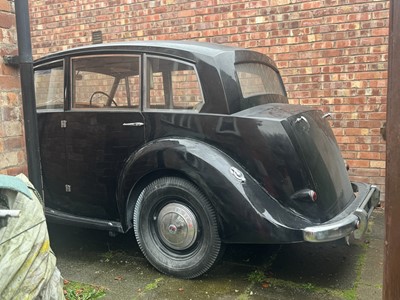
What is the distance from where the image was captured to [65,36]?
6891 mm

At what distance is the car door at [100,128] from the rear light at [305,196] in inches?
51.9

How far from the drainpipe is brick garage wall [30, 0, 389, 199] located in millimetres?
3664

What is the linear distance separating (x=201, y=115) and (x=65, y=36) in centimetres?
437

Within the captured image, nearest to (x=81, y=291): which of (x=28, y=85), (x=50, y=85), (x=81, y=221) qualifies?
(x=81, y=221)

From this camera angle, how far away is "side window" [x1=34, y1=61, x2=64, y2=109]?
13.3 ft

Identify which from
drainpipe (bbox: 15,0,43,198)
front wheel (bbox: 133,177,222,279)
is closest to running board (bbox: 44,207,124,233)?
front wheel (bbox: 133,177,222,279)

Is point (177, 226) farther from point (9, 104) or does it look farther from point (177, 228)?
point (9, 104)

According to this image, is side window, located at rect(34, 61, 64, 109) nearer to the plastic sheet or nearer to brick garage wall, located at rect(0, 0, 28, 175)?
brick garage wall, located at rect(0, 0, 28, 175)

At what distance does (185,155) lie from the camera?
10.9 feet

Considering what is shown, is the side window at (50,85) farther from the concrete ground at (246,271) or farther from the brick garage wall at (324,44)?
the brick garage wall at (324,44)

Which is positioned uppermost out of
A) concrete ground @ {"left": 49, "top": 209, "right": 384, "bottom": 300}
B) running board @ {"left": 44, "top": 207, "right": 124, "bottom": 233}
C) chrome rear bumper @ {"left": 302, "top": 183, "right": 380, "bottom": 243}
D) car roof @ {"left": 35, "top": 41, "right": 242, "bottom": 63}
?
car roof @ {"left": 35, "top": 41, "right": 242, "bottom": 63}

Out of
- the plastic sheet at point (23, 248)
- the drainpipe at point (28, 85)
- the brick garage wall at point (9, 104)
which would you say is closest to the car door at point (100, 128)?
the brick garage wall at point (9, 104)

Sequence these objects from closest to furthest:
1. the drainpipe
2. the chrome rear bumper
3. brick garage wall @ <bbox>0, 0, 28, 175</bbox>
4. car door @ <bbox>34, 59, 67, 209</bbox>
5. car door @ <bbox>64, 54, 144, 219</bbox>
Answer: the drainpipe → brick garage wall @ <bbox>0, 0, 28, 175</bbox> → the chrome rear bumper → car door @ <bbox>64, 54, 144, 219</bbox> → car door @ <bbox>34, 59, 67, 209</bbox>

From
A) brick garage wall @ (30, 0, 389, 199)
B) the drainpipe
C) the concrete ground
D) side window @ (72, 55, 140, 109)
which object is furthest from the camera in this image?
brick garage wall @ (30, 0, 389, 199)
